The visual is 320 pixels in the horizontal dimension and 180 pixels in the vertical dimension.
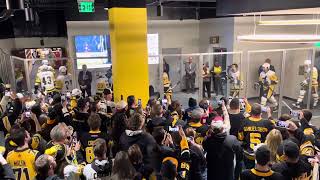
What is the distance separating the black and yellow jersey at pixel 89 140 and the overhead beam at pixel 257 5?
3.17 metres

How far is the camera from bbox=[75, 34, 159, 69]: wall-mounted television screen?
1161cm

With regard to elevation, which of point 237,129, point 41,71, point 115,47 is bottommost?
point 237,129

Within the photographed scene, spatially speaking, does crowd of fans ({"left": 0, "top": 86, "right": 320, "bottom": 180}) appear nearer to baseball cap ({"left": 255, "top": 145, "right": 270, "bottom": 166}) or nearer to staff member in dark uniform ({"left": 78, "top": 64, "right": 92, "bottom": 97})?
baseball cap ({"left": 255, "top": 145, "right": 270, "bottom": 166})

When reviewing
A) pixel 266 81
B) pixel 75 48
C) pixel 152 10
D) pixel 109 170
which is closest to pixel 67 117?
pixel 109 170

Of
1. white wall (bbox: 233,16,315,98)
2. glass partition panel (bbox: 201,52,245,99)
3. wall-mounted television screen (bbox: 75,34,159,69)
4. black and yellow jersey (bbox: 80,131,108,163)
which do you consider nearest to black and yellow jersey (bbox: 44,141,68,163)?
black and yellow jersey (bbox: 80,131,108,163)

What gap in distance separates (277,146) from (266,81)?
5.74 meters

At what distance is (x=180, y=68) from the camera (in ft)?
42.0

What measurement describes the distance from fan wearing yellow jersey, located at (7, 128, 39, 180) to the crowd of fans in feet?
0.03

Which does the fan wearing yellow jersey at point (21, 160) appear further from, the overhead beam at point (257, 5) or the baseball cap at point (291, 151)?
the overhead beam at point (257, 5)

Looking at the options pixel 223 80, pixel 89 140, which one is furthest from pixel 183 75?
pixel 89 140

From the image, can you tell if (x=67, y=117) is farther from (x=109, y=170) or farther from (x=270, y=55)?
(x=270, y=55)

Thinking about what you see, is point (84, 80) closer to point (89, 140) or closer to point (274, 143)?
point (89, 140)

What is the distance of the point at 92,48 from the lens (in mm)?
11930

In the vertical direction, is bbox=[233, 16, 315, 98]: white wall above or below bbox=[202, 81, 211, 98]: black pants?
above
